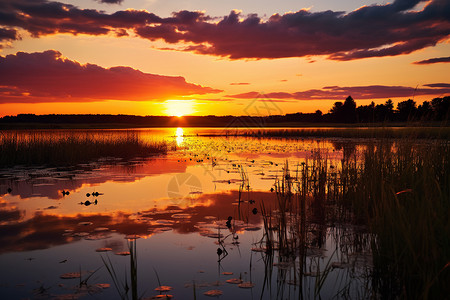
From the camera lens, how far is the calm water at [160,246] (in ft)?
16.4

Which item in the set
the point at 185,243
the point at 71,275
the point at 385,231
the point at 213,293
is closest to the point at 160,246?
the point at 185,243

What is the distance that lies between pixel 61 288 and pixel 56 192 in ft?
26.3

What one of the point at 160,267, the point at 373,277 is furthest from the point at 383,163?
the point at 160,267

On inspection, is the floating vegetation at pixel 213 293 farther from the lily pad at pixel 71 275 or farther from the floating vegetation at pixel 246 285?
the lily pad at pixel 71 275

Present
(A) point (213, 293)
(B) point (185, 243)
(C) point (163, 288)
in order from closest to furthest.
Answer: (A) point (213, 293) → (C) point (163, 288) → (B) point (185, 243)

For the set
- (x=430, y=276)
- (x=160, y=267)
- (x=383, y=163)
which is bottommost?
(x=160, y=267)

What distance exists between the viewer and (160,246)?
6.77 meters

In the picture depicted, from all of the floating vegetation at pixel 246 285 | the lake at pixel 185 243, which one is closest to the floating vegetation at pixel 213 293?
the lake at pixel 185 243

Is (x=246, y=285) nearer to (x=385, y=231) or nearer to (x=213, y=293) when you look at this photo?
(x=213, y=293)

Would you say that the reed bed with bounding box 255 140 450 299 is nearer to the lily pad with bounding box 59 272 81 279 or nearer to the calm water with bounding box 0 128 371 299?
the calm water with bounding box 0 128 371 299

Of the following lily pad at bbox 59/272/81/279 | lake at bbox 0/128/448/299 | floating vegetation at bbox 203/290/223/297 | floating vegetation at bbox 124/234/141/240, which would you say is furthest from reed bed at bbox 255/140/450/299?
lily pad at bbox 59/272/81/279

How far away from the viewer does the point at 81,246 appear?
671cm

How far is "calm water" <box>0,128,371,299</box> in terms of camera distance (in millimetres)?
5012

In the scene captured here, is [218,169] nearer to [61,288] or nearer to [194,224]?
[194,224]
